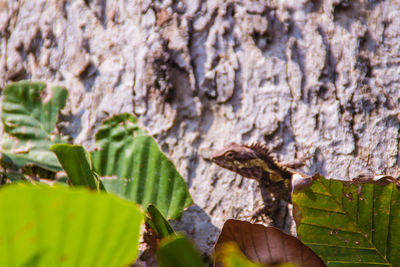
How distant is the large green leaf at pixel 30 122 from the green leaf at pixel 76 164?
0.48 metres

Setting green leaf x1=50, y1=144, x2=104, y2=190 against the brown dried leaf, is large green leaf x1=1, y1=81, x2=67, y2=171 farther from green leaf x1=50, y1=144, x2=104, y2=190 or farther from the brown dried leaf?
the brown dried leaf

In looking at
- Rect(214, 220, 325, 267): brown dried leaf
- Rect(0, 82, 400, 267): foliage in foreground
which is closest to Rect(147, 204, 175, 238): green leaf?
Rect(0, 82, 400, 267): foliage in foreground

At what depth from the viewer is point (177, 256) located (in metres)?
0.43

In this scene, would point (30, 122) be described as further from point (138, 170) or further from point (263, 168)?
point (263, 168)

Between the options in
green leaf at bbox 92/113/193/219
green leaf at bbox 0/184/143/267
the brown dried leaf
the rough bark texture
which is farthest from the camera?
the rough bark texture

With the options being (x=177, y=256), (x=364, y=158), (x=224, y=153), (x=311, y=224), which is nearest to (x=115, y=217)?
(x=177, y=256)

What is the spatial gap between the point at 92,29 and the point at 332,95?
126 cm

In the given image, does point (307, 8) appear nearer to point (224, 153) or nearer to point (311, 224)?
point (224, 153)

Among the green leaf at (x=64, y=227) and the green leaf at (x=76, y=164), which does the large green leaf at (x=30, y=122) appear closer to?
the green leaf at (x=76, y=164)

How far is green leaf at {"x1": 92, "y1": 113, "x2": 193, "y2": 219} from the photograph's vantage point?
1.35 metres

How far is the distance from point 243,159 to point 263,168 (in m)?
0.16

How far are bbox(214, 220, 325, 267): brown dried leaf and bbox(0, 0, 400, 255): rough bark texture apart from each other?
69 centimetres

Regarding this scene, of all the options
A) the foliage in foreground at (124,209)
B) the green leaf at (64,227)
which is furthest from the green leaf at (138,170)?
the green leaf at (64,227)

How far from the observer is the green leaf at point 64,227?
41cm
